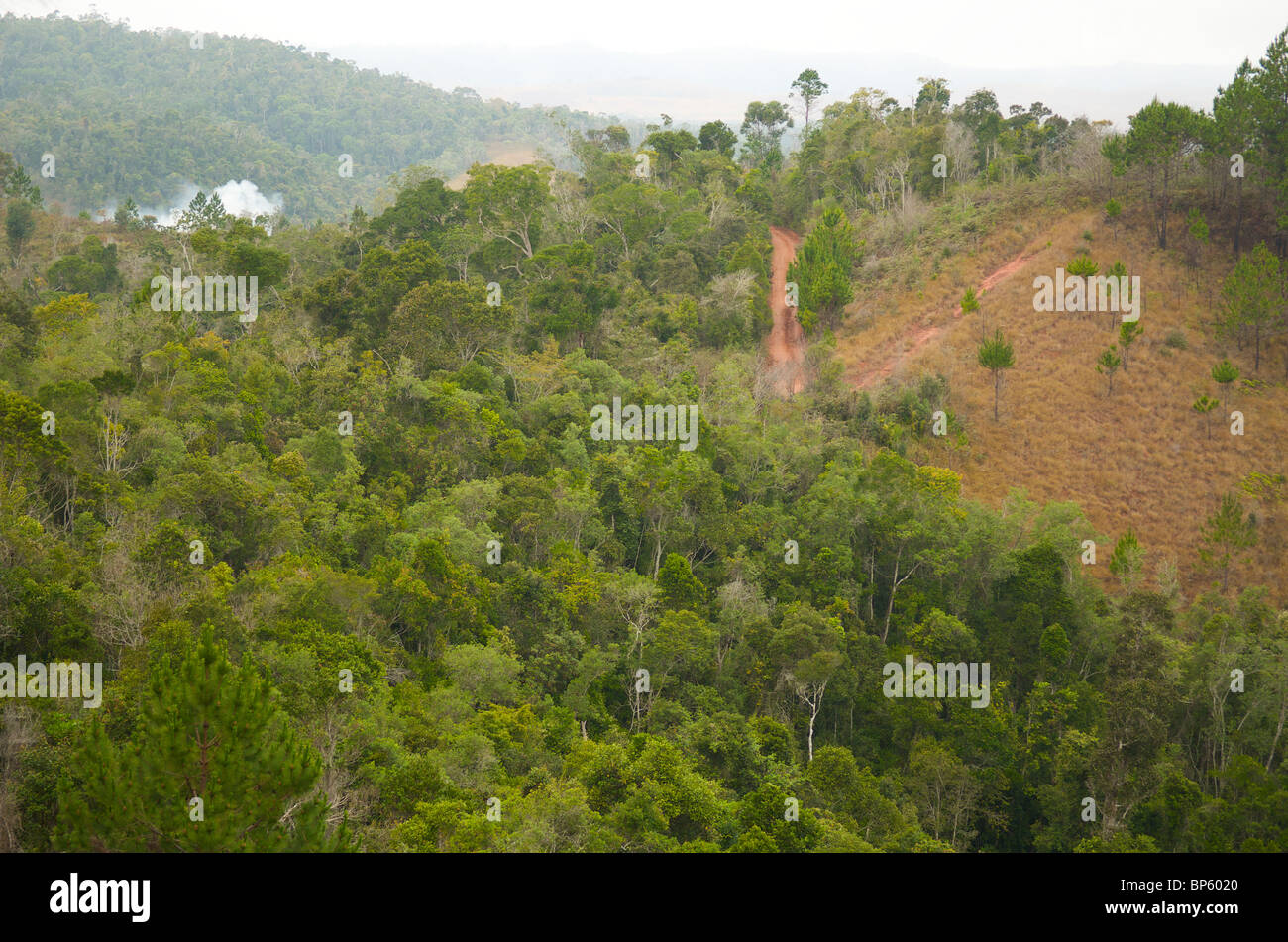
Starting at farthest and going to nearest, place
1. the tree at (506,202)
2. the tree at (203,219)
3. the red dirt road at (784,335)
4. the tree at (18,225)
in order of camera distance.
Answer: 1. the tree at (18,225)
2. the tree at (203,219)
3. the tree at (506,202)
4. the red dirt road at (784,335)

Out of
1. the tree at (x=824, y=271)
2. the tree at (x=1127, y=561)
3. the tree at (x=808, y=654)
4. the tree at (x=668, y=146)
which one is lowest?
the tree at (x=808, y=654)

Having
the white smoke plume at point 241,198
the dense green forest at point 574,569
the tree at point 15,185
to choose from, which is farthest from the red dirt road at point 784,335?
the white smoke plume at point 241,198

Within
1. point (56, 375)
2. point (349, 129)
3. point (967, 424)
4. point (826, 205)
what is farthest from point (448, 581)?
point (349, 129)

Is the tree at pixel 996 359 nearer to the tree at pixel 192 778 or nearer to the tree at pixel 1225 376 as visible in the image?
the tree at pixel 1225 376

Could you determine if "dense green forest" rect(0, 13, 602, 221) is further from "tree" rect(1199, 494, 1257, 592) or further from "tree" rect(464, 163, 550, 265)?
"tree" rect(1199, 494, 1257, 592)

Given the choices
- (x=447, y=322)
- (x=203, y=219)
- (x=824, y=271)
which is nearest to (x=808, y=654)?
(x=447, y=322)

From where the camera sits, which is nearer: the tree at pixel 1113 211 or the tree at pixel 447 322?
the tree at pixel 447 322

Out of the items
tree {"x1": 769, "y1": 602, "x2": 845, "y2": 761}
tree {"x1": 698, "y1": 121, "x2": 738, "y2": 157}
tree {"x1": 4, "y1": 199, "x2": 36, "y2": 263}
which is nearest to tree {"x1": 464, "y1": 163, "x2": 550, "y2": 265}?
tree {"x1": 698, "y1": 121, "x2": 738, "y2": 157}

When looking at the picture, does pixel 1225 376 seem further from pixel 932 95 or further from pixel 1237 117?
pixel 932 95
